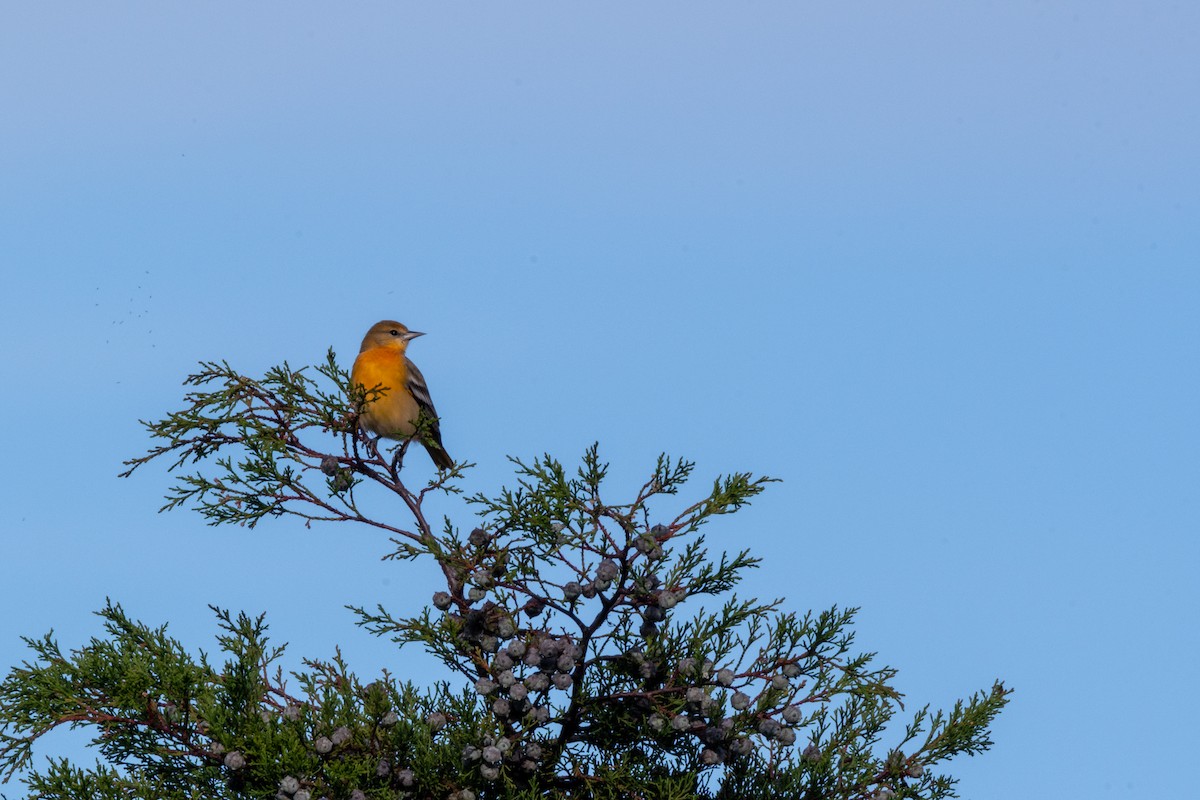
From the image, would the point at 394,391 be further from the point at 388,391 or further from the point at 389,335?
the point at 389,335

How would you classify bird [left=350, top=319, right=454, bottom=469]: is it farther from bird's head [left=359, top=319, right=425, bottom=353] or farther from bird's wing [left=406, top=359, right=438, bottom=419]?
bird's head [left=359, top=319, right=425, bottom=353]

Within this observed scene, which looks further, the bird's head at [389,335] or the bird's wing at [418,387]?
the bird's head at [389,335]

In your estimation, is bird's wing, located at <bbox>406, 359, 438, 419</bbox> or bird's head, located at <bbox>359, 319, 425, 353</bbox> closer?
bird's wing, located at <bbox>406, 359, 438, 419</bbox>

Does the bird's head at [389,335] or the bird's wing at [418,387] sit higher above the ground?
Result: the bird's head at [389,335]

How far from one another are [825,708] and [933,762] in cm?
71

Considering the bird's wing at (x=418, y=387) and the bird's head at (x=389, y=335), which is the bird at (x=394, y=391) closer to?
the bird's wing at (x=418, y=387)

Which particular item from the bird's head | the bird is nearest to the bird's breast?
the bird

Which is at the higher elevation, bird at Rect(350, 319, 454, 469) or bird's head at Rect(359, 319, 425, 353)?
bird's head at Rect(359, 319, 425, 353)

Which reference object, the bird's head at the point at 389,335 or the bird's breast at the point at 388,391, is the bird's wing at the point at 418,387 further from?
the bird's head at the point at 389,335

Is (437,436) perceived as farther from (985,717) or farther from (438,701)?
(985,717)

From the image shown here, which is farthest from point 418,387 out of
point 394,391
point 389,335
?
point 389,335

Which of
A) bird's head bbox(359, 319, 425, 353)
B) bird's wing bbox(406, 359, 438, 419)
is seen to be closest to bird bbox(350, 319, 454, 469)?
bird's wing bbox(406, 359, 438, 419)

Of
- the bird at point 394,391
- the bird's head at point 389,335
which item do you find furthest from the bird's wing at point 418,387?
the bird's head at point 389,335

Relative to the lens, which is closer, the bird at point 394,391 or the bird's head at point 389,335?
the bird at point 394,391
